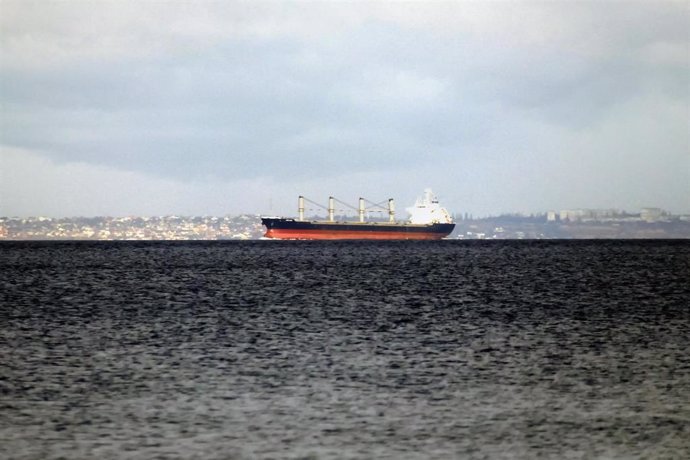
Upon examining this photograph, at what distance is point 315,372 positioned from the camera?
2606 cm

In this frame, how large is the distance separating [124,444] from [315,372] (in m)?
9.51

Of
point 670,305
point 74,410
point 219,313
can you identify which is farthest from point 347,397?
point 670,305

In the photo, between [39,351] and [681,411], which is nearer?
[681,411]

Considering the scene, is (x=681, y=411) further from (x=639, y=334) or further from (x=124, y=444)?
(x=639, y=334)

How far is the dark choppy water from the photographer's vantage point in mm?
17312

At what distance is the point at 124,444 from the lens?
1706cm

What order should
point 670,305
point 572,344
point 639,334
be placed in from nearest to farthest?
1. point 572,344
2. point 639,334
3. point 670,305

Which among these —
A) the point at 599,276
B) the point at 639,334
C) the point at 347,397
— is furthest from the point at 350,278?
the point at 347,397

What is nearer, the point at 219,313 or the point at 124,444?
the point at 124,444

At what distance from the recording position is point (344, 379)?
81.6 ft

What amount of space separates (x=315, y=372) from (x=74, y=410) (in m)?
7.54

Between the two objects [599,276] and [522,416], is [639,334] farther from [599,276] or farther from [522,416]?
[599,276]

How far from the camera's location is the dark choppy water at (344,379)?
17312 millimetres

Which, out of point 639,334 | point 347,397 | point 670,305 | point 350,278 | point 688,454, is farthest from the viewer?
point 350,278
